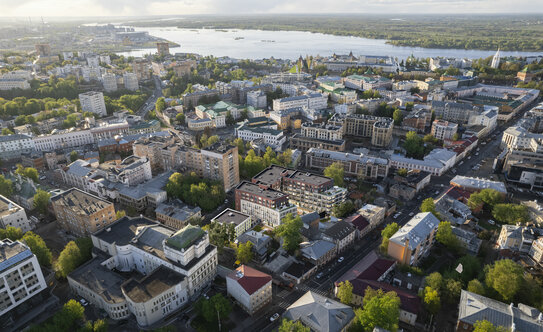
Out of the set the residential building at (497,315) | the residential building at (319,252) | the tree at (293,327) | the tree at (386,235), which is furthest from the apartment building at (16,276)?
the residential building at (497,315)

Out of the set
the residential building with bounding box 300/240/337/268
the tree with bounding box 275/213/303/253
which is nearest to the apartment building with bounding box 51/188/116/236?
the tree with bounding box 275/213/303/253

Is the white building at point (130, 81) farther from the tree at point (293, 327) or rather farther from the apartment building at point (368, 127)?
the tree at point (293, 327)

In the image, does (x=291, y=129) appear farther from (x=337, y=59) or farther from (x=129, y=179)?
(x=337, y=59)

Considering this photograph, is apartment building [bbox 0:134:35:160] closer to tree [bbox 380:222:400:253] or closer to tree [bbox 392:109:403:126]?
tree [bbox 380:222:400:253]

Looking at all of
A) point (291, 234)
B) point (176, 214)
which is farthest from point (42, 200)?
point (291, 234)

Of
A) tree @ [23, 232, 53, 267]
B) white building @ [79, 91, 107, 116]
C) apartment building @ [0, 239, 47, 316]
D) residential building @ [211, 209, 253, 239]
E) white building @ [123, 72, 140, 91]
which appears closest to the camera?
apartment building @ [0, 239, 47, 316]
